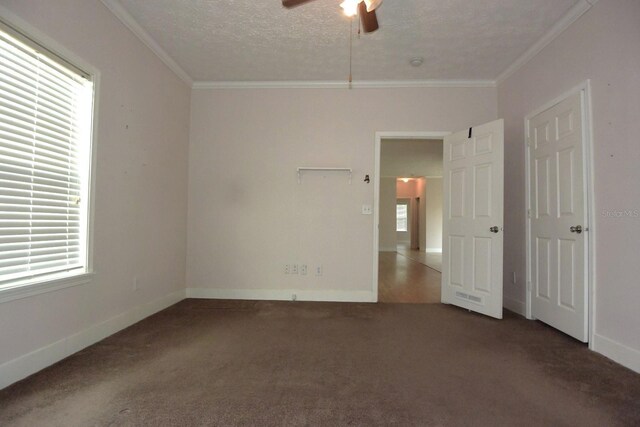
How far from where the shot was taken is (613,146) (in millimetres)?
2180

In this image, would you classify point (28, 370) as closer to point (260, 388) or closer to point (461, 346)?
point (260, 388)

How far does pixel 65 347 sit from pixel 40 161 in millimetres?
1280

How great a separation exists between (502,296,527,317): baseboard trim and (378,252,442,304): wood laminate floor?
2.41 feet

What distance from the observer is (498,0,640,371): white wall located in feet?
6.65

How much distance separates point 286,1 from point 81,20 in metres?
1.57

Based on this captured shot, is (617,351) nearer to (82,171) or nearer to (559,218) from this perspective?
(559,218)

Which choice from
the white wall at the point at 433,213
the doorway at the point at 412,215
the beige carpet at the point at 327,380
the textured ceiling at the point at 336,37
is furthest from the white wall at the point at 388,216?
the beige carpet at the point at 327,380

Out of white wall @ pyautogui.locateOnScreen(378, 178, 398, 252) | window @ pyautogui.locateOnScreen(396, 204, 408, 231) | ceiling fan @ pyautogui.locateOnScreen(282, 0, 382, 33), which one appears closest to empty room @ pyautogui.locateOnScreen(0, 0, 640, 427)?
ceiling fan @ pyautogui.locateOnScreen(282, 0, 382, 33)

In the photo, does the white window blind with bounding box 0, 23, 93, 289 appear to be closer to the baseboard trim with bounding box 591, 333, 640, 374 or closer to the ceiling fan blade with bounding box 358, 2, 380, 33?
A: the ceiling fan blade with bounding box 358, 2, 380, 33

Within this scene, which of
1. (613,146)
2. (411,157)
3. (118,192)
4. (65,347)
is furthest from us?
(411,157)

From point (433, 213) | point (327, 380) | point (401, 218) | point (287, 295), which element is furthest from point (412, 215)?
point (327, 380)

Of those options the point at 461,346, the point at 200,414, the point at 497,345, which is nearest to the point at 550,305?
the point at 497,345

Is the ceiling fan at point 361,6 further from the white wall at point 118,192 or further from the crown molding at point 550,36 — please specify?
the crown molding at point 550,36

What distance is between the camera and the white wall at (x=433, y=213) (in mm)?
10758
